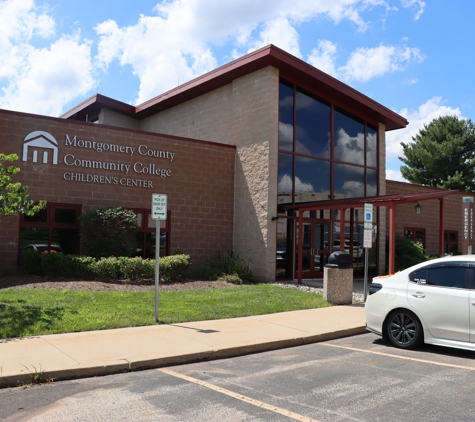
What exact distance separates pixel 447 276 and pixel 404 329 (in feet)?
3.68

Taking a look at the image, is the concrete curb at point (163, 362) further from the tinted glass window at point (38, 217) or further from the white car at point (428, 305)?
the tinted glass window at point (38, 217)

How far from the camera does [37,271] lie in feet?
48.2

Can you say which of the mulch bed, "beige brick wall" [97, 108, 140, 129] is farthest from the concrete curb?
"beige brick wall" [97, 108, 140, 129]

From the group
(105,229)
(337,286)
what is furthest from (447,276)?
(105,229)

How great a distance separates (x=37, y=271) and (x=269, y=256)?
24.4 feet

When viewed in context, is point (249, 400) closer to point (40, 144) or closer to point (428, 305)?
point (428, 305)

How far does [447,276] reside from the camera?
27.2ft

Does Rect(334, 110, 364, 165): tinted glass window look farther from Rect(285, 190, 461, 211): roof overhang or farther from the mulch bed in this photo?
the mulch bed

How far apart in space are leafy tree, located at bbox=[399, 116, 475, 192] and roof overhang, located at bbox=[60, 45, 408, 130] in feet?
81.0

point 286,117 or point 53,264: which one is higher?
point 286,117

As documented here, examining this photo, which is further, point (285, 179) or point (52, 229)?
point (285, 179)

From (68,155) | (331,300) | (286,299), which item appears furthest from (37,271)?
(331,300)

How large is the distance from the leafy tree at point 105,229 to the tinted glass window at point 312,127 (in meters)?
7.04

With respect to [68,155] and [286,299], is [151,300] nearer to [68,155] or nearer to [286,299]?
[286,299]
